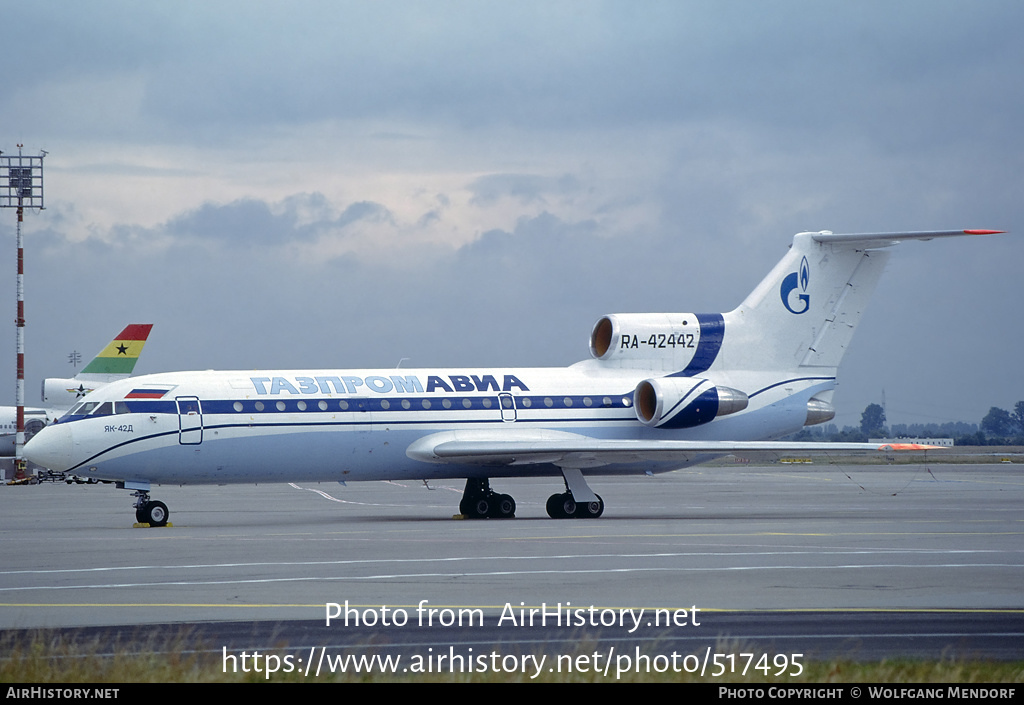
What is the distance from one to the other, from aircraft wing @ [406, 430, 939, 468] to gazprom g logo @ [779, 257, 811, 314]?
571 centimetres

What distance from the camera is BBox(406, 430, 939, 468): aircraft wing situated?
29.3 metres

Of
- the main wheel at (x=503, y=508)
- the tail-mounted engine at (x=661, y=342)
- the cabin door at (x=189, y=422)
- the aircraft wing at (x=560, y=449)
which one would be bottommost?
the main wheel at (x=503, y=508)

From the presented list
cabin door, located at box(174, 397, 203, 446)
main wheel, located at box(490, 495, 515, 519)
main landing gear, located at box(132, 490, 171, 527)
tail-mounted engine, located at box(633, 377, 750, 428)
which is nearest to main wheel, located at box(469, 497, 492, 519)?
main wheel, located at box(490, 495, 515, 519)

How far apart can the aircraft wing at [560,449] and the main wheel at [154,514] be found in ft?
19.3

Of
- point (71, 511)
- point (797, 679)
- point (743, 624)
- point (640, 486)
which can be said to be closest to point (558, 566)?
point (743, 624)

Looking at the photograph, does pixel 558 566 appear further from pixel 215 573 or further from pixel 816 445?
pixel 816 445

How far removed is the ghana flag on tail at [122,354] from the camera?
2753 inches

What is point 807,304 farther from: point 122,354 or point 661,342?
point 122,354

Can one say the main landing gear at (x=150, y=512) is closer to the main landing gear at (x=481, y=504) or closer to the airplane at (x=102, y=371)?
the main landing gear at (x=481, y=504)

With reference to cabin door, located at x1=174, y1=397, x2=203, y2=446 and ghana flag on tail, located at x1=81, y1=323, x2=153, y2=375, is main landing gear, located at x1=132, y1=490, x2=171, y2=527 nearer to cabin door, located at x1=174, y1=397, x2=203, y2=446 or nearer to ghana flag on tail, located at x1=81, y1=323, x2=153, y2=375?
cabin door, located at x1=174, y1=397, x2=203, y2=446

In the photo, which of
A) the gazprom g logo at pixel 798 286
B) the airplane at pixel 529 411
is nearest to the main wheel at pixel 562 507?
the airplane at pixel 529 411

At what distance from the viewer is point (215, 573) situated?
1727 centimetres

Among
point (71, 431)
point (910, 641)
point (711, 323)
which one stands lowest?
point (910, 641)
